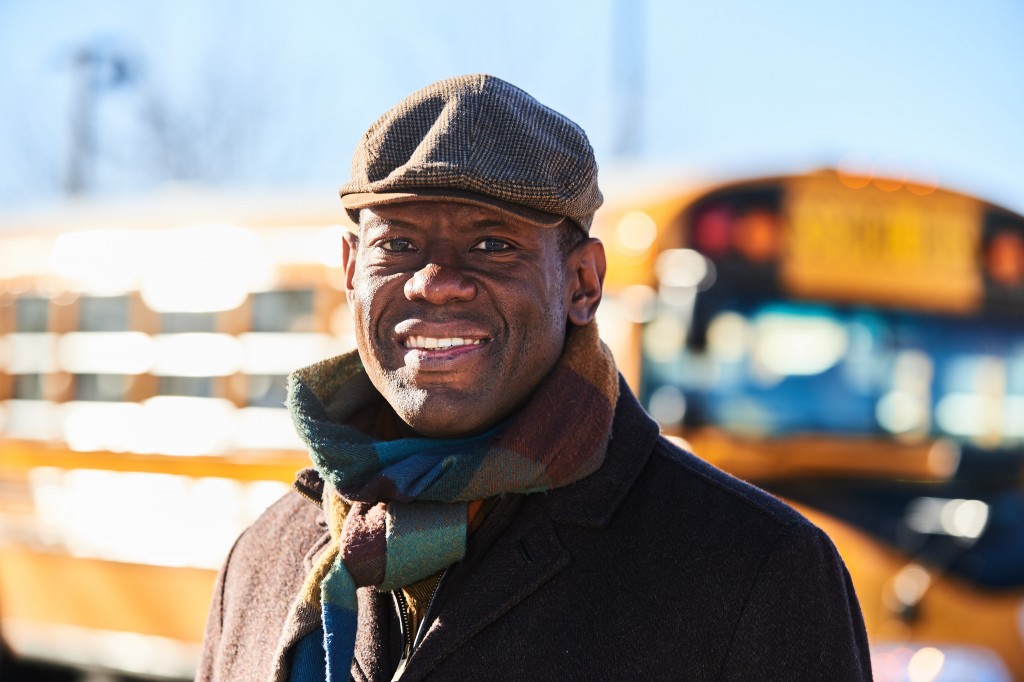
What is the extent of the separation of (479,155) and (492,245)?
141 mm

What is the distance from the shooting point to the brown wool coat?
5.30ft

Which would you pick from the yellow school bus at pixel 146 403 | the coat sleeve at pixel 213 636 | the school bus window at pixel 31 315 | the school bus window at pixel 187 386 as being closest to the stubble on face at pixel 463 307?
the coat sleeve at pixel 213 636

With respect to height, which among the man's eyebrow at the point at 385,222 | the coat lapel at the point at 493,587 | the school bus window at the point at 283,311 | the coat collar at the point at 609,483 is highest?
the man's eyebrow at the point at 385,222

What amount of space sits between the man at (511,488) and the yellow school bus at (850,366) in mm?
2790

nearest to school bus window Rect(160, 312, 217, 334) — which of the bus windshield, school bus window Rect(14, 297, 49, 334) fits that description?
school bus window Rect(14, 297, 49, 334)

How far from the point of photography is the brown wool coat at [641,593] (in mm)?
1615

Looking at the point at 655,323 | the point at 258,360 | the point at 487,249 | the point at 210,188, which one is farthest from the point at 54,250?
the point at 487,249

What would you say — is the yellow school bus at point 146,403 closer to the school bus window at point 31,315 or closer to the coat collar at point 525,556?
the school bus window at point 31,315

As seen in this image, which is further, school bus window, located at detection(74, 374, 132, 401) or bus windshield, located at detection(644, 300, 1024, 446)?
school bus window, located at detection(74, 374, 132, 401)

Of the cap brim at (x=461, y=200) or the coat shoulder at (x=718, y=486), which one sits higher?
the cap brim at (x=461, y=200)

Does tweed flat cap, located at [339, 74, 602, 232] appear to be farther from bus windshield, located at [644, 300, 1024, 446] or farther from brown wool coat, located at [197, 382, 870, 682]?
bus windshield, located at [644, 300, 1024, 446]

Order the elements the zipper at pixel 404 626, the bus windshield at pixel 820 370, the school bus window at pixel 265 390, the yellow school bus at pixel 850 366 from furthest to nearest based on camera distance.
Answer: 1. the school bus window at pixel 265 390
2. the bus windshield at pixel 820 370
3. the yellow school bus at pixel 850 366
4. the zipper at pixel 404 626

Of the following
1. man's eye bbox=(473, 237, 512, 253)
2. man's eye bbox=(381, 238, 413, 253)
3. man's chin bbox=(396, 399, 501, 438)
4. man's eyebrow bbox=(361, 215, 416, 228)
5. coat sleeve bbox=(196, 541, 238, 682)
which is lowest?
coat sleeve bbox=(196, 541, 238, 682)

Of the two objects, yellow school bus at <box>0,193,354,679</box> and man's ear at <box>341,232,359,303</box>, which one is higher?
man's ear at <box>341,232,359,303</box>
